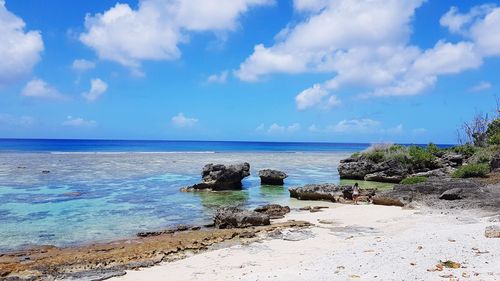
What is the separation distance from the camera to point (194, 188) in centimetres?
3145

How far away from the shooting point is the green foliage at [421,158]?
39062mm

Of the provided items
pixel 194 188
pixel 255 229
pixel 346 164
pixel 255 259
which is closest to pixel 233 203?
pixel 194 188

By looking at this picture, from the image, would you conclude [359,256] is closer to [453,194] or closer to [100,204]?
[453,194]

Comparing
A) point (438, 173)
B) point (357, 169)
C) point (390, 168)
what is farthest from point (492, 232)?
point (357, 169)

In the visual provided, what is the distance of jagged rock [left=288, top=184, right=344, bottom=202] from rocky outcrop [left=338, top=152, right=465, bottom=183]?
1296 cm

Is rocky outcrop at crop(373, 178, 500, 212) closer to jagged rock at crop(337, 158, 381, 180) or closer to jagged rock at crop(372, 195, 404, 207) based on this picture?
jagged rock at crop(372, 195, 404, 207)

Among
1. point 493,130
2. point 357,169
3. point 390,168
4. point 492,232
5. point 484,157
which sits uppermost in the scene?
point 493,130

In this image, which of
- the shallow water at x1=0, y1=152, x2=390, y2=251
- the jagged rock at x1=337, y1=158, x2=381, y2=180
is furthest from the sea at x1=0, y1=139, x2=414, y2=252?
the jagged rock at x1=337, y1=158, x2=381, y2=180

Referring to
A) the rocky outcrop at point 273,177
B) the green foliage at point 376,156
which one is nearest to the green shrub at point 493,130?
the green foliage at point 376,156

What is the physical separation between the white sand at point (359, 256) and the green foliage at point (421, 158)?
2331 centimetres

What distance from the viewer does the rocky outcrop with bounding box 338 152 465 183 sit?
37.3 metres

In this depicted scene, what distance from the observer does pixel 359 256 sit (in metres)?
11.2

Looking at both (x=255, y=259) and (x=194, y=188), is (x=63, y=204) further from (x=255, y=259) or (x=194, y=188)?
(x=255, y=259)

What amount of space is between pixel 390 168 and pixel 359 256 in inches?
1123
